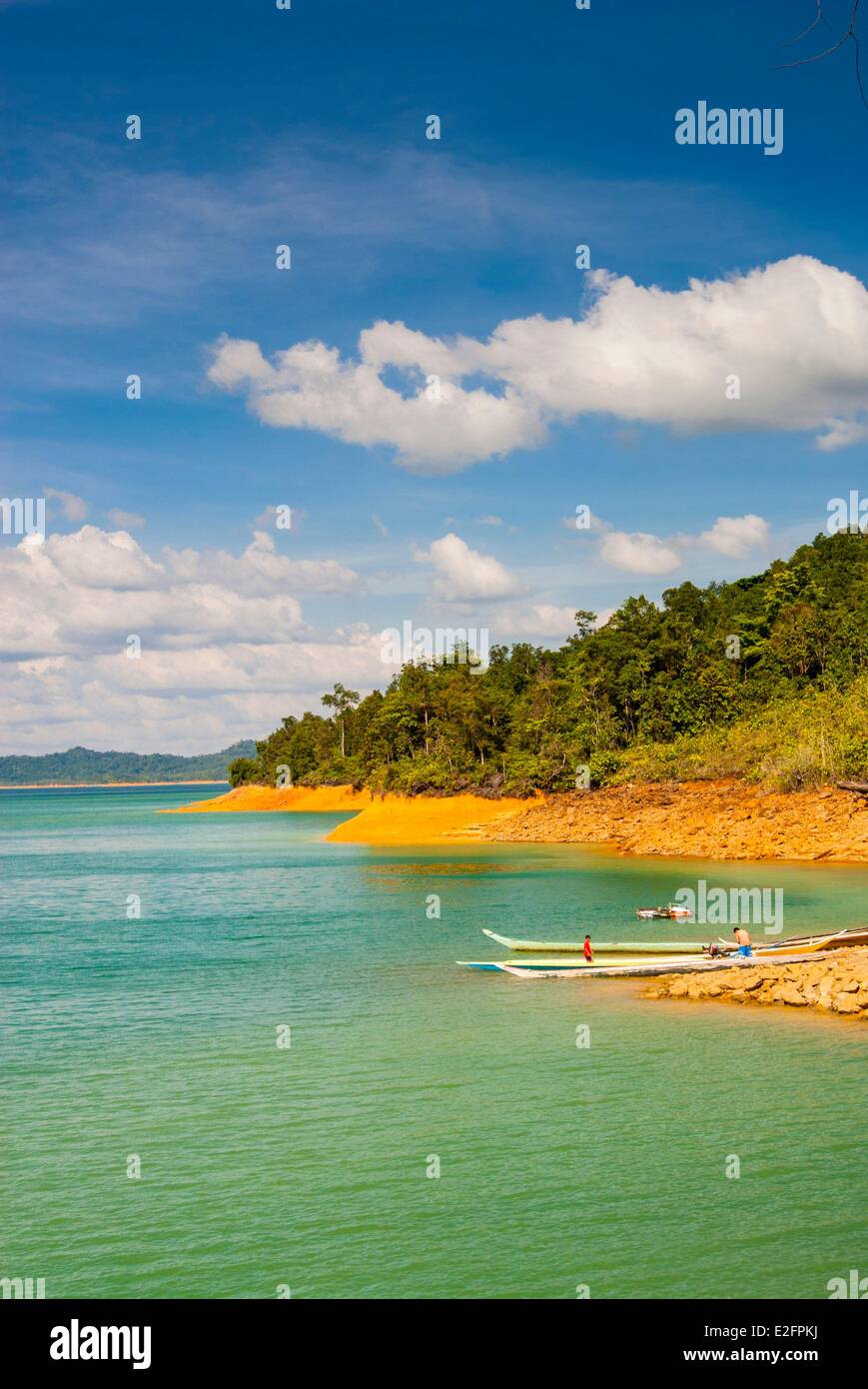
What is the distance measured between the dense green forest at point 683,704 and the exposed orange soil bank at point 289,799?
4687cm

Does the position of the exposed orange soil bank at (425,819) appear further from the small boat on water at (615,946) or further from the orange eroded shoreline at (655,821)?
the small boat on water at (615,946)

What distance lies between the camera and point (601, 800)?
79812 millimetres

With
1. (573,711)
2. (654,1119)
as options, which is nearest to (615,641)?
(573,711)

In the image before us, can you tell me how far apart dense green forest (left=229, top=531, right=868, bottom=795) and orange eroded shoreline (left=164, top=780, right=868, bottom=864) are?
197cm

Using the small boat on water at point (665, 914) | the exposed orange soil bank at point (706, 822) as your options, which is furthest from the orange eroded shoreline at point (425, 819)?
the small boat on water at point (665, 914)

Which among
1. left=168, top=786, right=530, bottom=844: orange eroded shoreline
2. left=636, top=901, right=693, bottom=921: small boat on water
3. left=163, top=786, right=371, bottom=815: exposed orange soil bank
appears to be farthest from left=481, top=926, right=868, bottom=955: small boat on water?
left=163, top=786, right=371, bottom=815: exposed orange soil bank

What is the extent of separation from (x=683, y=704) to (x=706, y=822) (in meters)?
23.4

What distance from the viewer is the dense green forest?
241ft

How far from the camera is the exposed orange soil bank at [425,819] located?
3386 inches

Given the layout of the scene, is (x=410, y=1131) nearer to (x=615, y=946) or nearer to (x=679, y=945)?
(x=615, y=946)

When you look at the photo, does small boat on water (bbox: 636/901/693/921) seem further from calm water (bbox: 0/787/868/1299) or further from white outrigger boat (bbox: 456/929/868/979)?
white outrigger boat (bbox: 456/929/868/979)

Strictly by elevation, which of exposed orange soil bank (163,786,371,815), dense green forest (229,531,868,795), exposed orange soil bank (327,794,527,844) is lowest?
exposed orange soil bank (163,786,371,815)

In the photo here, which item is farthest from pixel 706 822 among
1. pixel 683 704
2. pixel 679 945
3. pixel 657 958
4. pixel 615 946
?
pixel 657 958

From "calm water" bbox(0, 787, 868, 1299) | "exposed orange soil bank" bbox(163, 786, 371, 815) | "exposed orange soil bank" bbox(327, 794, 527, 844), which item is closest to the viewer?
"calm water" bbox(0, 787, 868, 1299)
